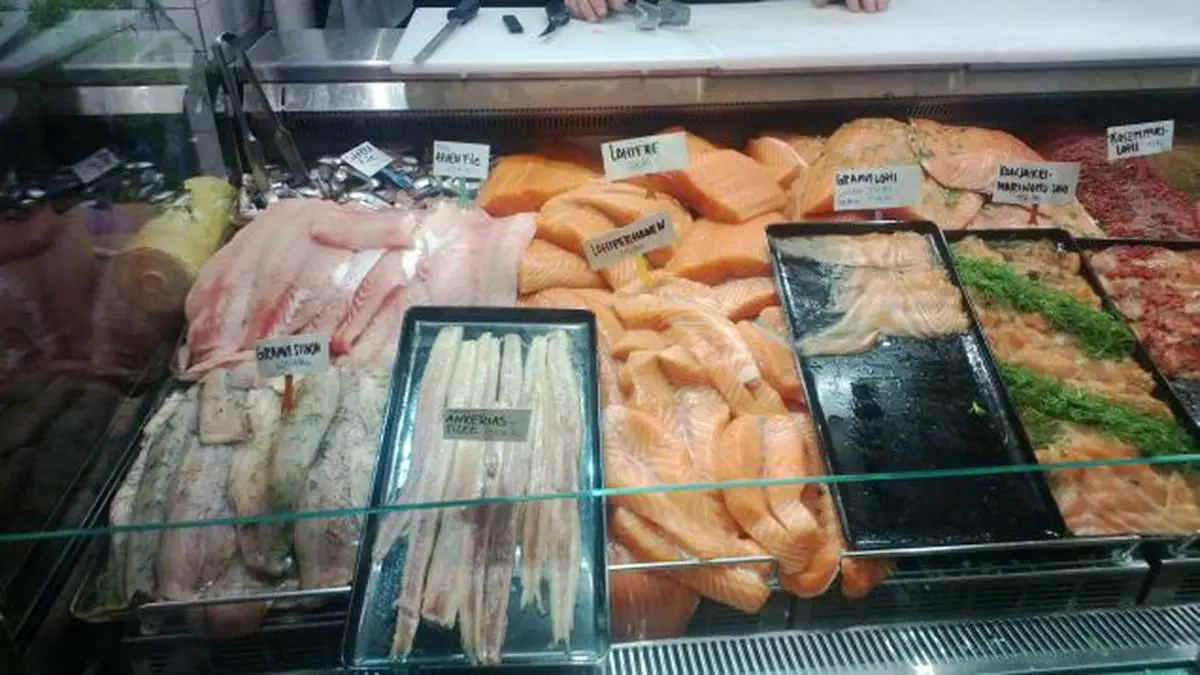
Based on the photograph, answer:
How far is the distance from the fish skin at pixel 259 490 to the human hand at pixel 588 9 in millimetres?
1905

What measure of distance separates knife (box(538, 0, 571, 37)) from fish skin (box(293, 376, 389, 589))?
1575mm

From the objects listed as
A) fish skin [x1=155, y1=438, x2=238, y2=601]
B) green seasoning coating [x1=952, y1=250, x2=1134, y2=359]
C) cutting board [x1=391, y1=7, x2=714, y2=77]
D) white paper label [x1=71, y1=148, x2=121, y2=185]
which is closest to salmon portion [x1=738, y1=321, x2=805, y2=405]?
green seasoning coating [x1=952, y1=250, x2=1134, y2=359]

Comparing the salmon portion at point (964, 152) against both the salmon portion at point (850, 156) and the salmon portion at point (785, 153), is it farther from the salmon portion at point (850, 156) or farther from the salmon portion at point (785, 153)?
the salmon portion at point (785, 153)

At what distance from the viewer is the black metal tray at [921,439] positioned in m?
1.87

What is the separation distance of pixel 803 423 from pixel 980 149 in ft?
5.08

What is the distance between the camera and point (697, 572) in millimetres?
1798

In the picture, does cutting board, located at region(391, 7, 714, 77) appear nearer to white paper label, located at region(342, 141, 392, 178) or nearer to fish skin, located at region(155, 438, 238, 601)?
white paper label, located at region(342, 141, 392, 178)

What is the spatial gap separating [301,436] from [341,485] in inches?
7.4

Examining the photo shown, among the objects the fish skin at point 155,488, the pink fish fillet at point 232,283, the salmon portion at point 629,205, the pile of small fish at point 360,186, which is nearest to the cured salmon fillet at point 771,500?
the salmon portion at point 629,205

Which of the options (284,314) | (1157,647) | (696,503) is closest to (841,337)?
(696,503)

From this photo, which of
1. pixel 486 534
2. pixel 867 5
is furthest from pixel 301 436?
pixel 867 5

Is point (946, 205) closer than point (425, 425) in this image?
No

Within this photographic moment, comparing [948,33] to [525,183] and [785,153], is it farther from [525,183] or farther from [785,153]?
[525,183]

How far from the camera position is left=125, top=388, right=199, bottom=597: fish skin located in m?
1.75
